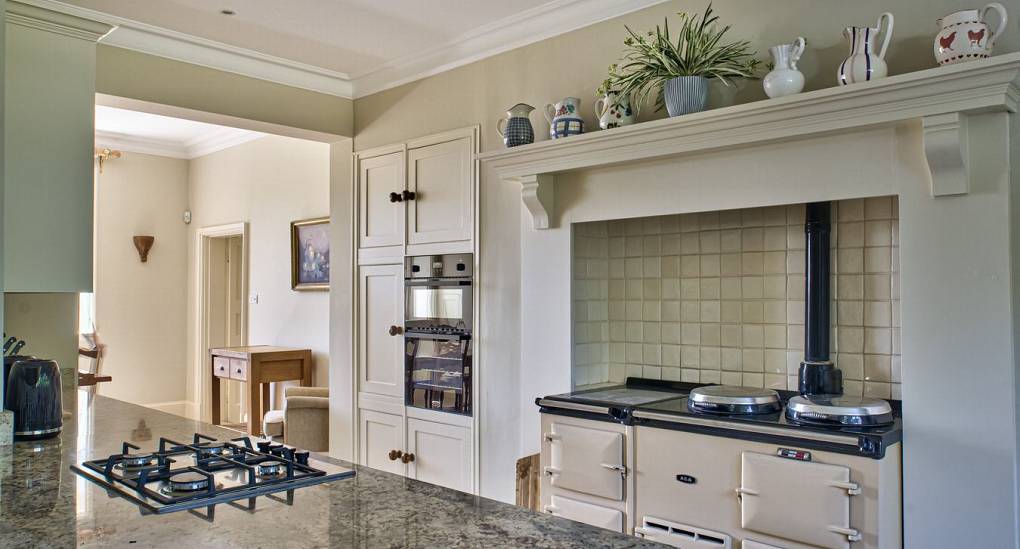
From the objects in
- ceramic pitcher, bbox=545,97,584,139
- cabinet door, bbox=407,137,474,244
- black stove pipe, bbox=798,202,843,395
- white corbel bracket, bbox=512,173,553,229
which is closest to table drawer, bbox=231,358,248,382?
cabinet door, bbox=407,137,474,244

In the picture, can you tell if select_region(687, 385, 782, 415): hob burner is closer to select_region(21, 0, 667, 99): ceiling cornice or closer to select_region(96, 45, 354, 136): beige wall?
select_region(21, 0, 667, 99): ceiling cornice

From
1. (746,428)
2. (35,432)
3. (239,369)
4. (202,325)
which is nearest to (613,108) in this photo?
(746,428)

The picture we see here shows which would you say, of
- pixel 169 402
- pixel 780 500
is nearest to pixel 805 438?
pixel 780 500

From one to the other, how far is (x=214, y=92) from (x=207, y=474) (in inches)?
116

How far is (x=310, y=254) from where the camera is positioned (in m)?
5.73

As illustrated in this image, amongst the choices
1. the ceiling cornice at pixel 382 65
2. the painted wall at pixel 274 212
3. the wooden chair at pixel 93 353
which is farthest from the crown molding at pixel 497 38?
the wooden chair at pixel 93 353

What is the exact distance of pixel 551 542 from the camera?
118 centimetres

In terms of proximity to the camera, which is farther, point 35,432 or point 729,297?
point 729,297

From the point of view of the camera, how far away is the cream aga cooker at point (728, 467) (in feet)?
7.11

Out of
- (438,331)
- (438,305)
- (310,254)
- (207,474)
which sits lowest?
(207,474)

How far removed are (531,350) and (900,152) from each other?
1.68 meters

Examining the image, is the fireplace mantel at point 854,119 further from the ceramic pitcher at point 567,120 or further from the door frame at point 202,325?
the door frame at point 202,325

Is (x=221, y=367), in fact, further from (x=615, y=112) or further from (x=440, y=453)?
(x=615, y=112)

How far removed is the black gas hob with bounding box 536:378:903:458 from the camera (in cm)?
218
